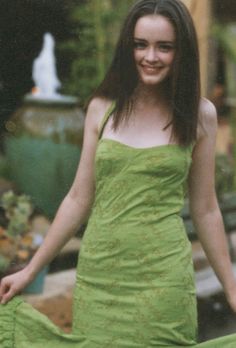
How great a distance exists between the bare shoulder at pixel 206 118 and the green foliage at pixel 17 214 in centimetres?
230

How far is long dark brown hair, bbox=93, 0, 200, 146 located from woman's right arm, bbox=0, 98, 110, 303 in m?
0.07

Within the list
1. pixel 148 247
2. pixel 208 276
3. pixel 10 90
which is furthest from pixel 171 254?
pixel 10 90

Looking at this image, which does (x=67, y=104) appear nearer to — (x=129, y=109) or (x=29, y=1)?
(x=29, y=1)

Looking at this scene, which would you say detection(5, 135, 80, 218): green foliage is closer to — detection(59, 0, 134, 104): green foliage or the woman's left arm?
detection(59, 0, 134, 104): green foliage

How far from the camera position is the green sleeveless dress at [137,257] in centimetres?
288

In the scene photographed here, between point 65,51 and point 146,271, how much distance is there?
172 inches

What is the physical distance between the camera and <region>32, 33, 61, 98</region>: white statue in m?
7.02

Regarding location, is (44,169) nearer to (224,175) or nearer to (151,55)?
(224,175)

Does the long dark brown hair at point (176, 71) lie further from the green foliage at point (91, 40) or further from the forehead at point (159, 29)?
the green foliage at point (91, 40)

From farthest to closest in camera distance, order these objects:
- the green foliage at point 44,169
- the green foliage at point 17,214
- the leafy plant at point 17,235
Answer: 1. the green foliage at point 44,169
2. the green foliage at point 17,214
3. the leafy plant at point 17,235

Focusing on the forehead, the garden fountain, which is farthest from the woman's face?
the garden fountain

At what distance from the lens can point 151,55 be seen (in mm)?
2871

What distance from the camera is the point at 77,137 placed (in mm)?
6590

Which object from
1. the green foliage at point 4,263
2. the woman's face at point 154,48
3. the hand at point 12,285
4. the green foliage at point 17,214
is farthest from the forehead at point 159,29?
the green foliage at point 17,214
